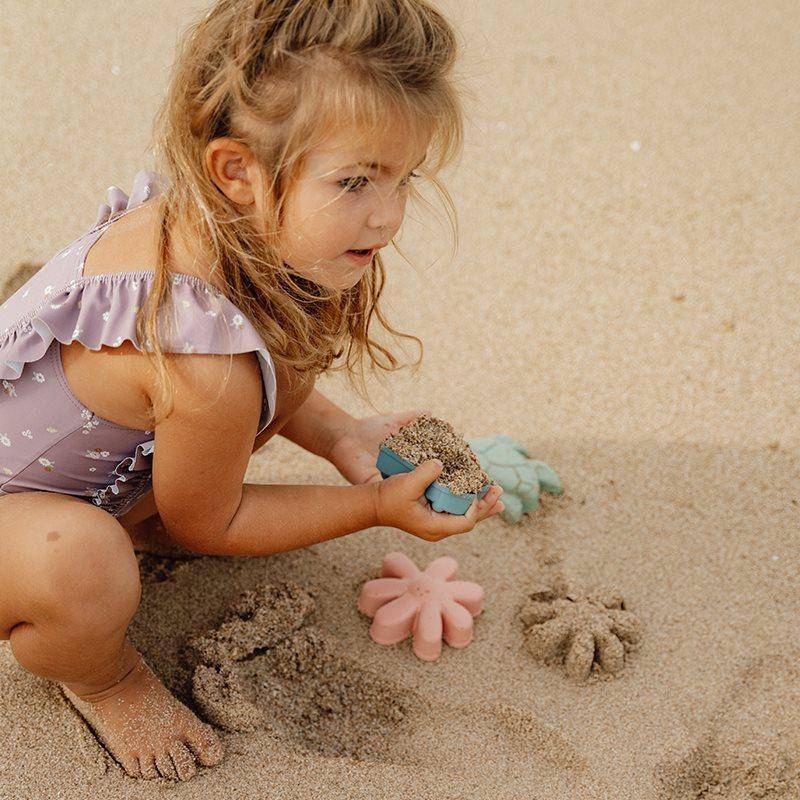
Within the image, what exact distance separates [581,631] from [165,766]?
0.83m

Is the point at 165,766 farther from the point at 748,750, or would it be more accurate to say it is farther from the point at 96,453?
the point at 748,750

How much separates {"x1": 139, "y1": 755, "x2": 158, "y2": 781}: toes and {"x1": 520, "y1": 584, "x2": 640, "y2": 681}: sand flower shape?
77cm

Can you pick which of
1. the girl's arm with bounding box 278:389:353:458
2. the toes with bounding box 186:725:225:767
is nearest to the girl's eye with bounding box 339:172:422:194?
the girl's arm with bounding box 278:389:353:458

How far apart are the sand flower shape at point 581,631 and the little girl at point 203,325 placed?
0.33 metres

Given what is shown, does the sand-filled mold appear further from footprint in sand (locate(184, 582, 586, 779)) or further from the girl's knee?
the girl's knee

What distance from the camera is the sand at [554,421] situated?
180cm

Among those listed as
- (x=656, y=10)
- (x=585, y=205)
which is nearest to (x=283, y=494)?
(x=585, y=205)

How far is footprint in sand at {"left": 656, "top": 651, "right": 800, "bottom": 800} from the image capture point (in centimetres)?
174

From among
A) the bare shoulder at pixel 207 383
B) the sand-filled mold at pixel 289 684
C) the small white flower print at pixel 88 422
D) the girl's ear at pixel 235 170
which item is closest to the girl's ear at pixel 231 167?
the girl's ear at pixel 235 170

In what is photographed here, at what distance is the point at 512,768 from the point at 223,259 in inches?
40.9

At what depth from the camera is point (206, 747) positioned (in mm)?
1749

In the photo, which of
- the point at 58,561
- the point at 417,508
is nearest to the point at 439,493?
the point at 417,508

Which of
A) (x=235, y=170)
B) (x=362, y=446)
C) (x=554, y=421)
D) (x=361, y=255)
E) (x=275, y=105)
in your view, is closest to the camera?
(x=275, y=105)

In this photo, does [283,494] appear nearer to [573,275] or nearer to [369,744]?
[369,744]
